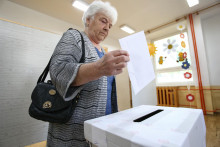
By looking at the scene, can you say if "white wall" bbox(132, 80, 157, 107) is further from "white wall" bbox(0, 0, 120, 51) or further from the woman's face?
the woman's face

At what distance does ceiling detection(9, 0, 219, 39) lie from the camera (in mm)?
2144

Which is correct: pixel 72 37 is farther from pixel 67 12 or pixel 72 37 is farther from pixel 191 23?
pixel 191 23

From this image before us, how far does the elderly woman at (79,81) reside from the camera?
31 cm

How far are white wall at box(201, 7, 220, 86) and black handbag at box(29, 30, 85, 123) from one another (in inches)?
141

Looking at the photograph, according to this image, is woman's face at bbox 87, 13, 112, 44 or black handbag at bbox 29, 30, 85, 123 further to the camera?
woman's face at bbox 87, 13, 112, 44

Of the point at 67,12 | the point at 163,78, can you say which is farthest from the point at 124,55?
the point at 163,78

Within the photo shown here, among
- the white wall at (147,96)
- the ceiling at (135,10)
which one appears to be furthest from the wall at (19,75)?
the white wall at (147,96)

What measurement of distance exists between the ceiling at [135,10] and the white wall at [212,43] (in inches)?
19.4

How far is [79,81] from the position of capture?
0.32 metres

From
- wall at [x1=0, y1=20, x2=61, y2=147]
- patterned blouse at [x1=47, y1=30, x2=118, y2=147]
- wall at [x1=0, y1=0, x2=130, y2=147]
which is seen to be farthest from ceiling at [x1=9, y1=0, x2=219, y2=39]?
patterned blouse at [x1=47, y1=30, x2=118, y2=147]

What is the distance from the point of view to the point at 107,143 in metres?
0.25

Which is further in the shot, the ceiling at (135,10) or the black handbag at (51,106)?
the ceiling at (135,10)

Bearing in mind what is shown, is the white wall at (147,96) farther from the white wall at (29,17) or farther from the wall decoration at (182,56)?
the white wall at (29,17)

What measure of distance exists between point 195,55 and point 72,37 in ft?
10.6
